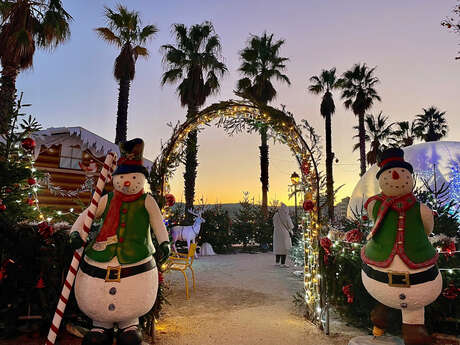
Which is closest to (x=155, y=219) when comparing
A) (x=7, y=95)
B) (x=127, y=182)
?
(x=127, y=182)

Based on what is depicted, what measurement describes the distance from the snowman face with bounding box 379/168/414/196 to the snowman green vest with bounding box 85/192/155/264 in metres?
2.34

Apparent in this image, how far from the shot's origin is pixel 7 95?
6.37m

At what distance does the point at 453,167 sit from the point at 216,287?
894cm

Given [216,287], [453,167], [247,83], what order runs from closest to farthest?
[216,287] → [453,167] → [247,83]

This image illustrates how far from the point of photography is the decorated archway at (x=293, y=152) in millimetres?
4172

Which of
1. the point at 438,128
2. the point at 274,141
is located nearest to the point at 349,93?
the point at 438,128

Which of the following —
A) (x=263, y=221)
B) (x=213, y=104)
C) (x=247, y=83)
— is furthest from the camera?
(x=247, y=83)

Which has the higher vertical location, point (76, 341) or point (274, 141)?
point (274, 141)

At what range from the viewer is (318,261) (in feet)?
13.6

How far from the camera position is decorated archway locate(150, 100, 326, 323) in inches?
164

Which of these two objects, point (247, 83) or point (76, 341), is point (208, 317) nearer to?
point (76, 341)

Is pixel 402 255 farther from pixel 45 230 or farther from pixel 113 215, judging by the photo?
pixel 45 230

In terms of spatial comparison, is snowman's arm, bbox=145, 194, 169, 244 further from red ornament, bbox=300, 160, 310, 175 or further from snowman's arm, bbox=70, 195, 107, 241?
red ornament, bbox=300, 160, 310, 175

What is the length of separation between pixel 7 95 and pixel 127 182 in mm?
5558
